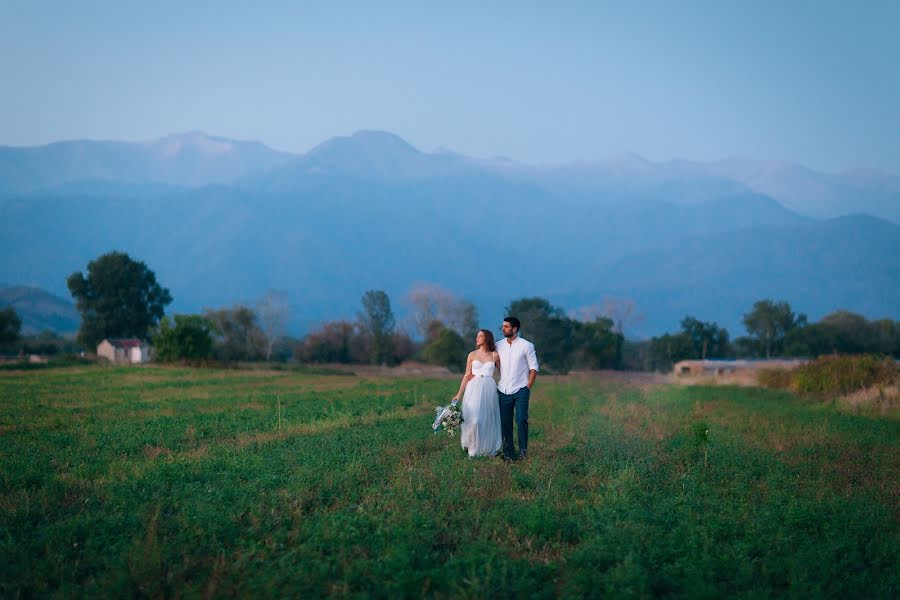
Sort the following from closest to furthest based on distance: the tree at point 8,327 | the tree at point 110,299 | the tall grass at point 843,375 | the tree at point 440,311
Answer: the tall grass at point 843,375, the tree at point 8,327, the tree at point 110,299, the tree at point 440,311

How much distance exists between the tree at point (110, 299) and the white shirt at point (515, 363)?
71209 mm

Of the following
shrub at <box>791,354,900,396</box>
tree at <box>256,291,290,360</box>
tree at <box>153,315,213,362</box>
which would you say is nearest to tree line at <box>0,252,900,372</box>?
tree at <box>256,291,290,360</box>

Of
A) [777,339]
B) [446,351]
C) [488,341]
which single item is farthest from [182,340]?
[777,339]

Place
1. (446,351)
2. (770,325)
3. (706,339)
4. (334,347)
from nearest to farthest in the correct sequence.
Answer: (446,351) < (334,347) < (706,339) < (770,325)

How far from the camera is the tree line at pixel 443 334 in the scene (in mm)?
73413

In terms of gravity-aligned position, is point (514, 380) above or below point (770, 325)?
below

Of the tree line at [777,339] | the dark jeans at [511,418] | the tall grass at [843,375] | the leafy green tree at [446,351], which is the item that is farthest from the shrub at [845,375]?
Answer: the tree line at [777,339]

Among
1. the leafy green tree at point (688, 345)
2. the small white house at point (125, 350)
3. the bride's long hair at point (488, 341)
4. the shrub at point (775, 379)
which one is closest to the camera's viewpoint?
the bride's long hair at point (488, 341)

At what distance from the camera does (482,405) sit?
Result: 13156 millimetres

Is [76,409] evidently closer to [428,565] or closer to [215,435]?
[215,435]

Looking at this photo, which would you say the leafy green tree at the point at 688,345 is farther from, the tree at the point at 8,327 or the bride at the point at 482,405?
the bride at the point at 482,405

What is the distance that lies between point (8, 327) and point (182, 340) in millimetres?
21756

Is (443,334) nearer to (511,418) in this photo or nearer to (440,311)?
(440,311)

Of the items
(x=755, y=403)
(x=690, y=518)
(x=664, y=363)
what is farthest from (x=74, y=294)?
(x=690, y=518)
